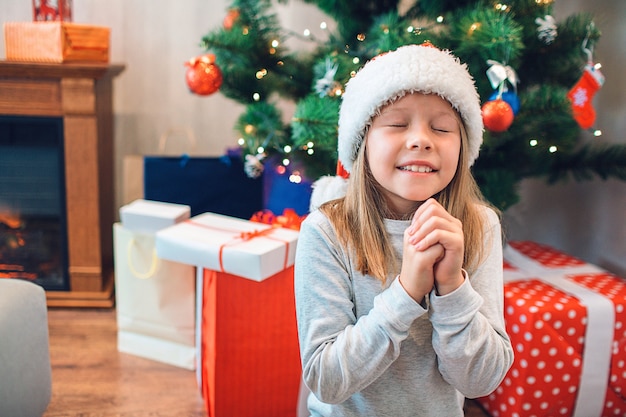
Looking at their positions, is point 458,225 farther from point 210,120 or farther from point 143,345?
point 210,120

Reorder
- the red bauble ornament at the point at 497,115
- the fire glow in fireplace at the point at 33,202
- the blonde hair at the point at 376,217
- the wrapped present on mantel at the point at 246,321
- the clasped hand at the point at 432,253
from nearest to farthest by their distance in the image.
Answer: the clasped hand at the point at 432,253, the blonde hair at the point at 376,217, the red bauble ornament at the point at 497,115, the wrapped present on mantel at the point at 246,321, the fire glow in fireplace at the point at 33,202

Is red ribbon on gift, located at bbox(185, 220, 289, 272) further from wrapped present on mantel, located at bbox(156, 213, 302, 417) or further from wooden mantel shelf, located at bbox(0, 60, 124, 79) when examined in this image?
wooden mantel shelf, located at bbox(0, 60, 124, 79)

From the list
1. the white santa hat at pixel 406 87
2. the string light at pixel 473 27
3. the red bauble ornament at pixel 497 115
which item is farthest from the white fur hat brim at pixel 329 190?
the string light at pixel 473 27

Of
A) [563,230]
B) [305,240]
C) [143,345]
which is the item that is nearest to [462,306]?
[305,240]

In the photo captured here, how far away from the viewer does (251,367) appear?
4.81ft

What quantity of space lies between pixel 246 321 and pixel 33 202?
3.71ft

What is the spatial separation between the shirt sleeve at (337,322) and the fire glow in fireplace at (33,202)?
1.47m

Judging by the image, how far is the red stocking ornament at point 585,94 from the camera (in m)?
1.47

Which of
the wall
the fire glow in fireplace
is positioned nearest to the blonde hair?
the wall

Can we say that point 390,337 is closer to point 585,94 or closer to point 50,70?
point 585,94

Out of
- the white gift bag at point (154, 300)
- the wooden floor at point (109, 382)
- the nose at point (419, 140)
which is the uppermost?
the nose at point (419, 140)

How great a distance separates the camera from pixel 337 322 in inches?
34.6

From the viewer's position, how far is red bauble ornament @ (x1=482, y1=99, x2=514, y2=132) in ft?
4.34

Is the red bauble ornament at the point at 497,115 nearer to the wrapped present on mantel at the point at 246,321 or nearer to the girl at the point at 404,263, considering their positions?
the girl at the point at 404,263
